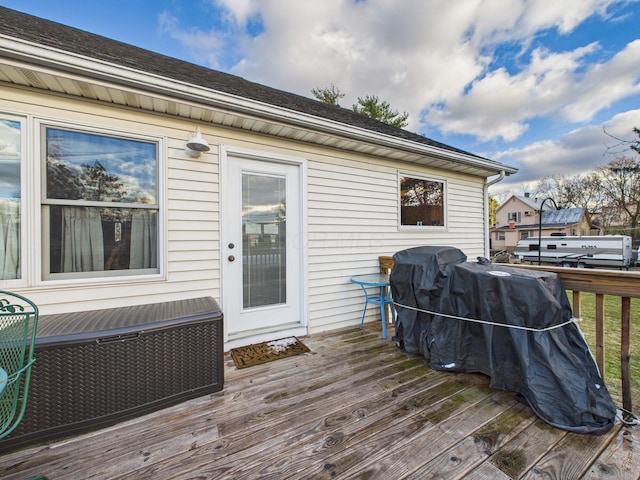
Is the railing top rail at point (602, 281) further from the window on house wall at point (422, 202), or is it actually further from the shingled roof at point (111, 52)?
the shingled roof at point (111, 52)

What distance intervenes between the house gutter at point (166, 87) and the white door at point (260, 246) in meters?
0.53

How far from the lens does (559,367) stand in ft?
5.41

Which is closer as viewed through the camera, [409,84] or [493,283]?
[493,283]

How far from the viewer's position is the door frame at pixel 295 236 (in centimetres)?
275

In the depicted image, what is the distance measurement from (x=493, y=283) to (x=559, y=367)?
2.02 feet

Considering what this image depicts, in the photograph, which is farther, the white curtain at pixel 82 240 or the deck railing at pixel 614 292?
the white curtain at pixel 82 240

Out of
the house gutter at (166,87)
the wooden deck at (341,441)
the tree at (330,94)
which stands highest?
the tree at (330,94)

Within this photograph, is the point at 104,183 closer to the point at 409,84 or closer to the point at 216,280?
the point at 216,280

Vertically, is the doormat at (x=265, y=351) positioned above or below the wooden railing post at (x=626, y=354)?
below

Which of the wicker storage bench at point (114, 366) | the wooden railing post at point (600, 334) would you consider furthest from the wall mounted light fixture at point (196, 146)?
the wooden railing post at point (600, 334)

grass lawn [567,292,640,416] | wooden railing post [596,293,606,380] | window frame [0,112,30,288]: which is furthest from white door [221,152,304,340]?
grass lawn [567,292,640,416]

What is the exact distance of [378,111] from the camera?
12453 millimetres

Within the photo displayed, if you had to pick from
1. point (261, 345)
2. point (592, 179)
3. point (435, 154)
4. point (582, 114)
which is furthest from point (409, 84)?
point (592, 179)

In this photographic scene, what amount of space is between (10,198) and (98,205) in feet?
1.76
